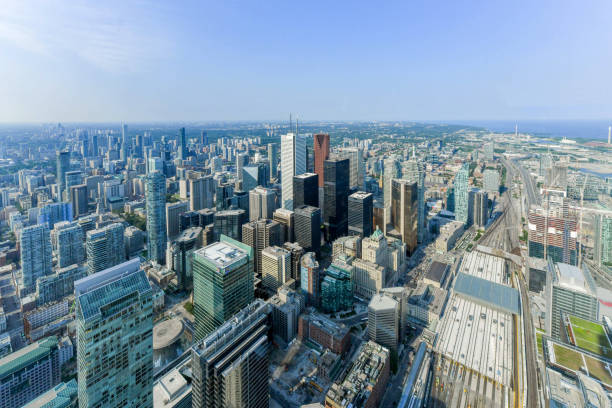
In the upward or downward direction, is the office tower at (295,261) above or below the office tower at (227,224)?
below

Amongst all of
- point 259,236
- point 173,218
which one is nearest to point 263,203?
point 259,236

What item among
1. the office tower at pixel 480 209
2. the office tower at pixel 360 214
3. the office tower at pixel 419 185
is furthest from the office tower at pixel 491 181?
the office tower at pixel 360 214

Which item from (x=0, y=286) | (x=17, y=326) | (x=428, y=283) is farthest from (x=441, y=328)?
(x=0, y=286)

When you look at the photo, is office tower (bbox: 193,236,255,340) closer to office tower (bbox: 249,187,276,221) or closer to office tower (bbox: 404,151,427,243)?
office tower (bbox: 249,187,276,221)

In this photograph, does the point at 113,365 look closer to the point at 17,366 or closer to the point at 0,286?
the point at 17,366

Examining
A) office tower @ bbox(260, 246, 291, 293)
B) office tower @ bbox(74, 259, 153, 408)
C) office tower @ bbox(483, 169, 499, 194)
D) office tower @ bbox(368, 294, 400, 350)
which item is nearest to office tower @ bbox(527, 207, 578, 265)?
office tower @ bbox(368, 294, 400, 350)

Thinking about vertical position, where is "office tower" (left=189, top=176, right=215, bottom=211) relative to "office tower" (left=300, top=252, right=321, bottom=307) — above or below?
above

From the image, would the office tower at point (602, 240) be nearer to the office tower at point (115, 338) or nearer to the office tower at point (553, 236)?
the office tower at point (553, 236)
